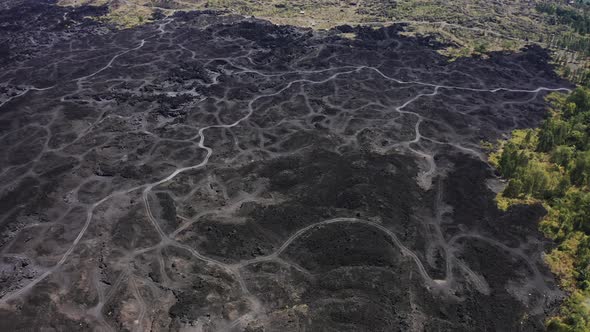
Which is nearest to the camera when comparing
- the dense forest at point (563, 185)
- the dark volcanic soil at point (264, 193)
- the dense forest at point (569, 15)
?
the dark volcanic soil at point (264, 193)

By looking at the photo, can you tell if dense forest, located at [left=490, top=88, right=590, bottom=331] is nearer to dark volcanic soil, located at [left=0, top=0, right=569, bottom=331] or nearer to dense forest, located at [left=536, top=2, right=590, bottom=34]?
dark volcanic soil, located at [left=0, top=0, right=569, bottom=331]

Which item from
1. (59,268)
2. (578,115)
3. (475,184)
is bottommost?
(59,268)

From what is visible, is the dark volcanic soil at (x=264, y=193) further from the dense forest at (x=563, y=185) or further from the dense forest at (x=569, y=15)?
the dense forest at (x=569, y=15)

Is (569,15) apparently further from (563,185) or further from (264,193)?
(264,193)

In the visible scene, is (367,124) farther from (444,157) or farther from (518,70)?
(518,70)

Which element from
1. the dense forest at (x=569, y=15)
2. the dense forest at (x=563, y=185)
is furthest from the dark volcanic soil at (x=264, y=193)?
the dense forest at (x=569, y=15)

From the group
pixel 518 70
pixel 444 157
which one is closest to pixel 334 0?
pixel 518 70

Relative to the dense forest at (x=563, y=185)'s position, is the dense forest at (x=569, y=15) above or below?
above
